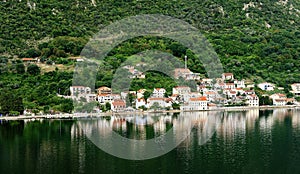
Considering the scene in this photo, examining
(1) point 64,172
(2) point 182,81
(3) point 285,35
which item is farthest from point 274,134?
(3) point 285,35

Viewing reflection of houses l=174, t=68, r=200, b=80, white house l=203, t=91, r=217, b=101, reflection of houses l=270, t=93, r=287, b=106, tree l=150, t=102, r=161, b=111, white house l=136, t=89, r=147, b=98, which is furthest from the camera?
reflection of houses l=174, t=68, r=200, b=80

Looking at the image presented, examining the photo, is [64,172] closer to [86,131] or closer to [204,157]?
[204,157]

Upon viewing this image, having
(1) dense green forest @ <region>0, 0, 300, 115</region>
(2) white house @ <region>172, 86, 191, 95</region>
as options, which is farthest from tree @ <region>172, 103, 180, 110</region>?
(1) dense green forest @ <region>0, 0, 300, 115</region>

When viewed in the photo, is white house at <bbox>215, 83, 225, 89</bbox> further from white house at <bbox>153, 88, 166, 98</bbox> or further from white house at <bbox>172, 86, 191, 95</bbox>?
white house at <bbox>153, 88, 166, 98</bbox>

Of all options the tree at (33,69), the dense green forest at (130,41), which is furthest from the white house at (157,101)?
the tree at (33,69)

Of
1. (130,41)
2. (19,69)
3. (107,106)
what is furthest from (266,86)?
(19,69)

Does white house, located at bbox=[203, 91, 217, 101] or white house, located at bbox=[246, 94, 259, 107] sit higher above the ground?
white house, located at bbox=[203, 91, 217, 101]
